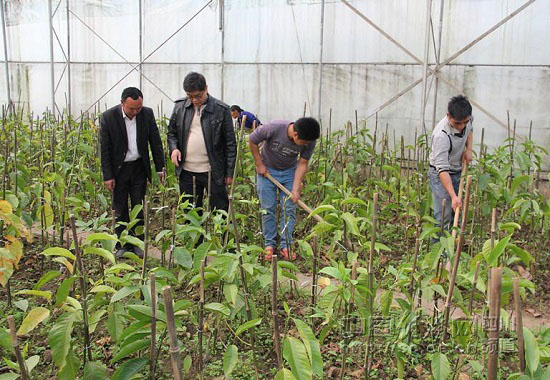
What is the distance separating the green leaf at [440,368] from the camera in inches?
70.3

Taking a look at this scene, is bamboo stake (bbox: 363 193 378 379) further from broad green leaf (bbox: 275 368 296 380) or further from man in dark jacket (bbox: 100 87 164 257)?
man in dark jacket (bbox: 100 87 164 257)

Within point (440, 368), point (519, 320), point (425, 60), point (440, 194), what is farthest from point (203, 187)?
point (425, 60)

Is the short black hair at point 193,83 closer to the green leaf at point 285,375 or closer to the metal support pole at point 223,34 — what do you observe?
the green leaf at point 285,375

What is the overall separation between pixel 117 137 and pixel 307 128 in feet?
4.19

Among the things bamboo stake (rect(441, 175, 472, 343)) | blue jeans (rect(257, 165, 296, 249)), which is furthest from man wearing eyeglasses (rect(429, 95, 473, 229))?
bamboo stake (rect(441, 175, 472, 343))

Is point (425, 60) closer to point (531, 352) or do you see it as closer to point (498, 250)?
point (498, 250)

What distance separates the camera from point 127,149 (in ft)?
12.3

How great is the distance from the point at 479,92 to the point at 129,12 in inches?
226

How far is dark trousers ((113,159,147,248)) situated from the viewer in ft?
12.5

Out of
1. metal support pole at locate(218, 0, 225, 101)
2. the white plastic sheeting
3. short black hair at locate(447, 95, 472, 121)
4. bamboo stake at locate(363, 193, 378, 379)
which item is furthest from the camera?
metal support pole at locate(218, 0, 225, 101)

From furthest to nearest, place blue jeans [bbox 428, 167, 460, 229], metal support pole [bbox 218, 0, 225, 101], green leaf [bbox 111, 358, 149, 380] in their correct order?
metal support pole [bbox 218, 0, 225, 101] < blue jeans [bbox 428, 167, 460, 229] < green leaf [bbox 111, 358, 149, 380]

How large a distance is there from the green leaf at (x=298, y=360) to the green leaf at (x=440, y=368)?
0.46m

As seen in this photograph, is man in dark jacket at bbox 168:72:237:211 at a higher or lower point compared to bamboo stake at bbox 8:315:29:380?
higher

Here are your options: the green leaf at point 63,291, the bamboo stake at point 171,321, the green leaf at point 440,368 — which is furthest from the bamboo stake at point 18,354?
the green leaf at point 440,368
